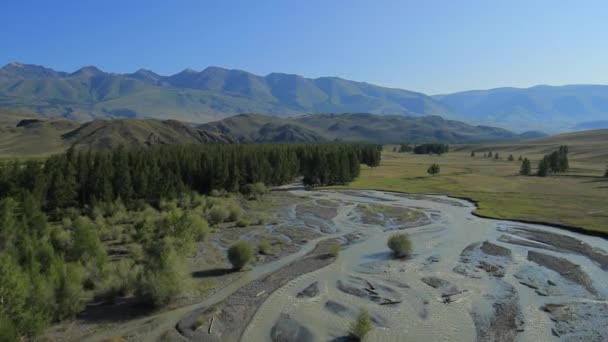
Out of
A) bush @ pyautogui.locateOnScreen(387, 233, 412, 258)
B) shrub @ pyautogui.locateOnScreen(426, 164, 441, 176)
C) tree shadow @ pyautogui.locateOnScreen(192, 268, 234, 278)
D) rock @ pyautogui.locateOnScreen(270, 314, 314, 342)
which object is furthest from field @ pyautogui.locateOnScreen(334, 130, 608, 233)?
rock @ pyautogui.locateOnScreen(270, 314, 314, 342)

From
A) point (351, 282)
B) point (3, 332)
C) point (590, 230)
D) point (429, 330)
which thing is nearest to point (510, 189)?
point (590, 230)

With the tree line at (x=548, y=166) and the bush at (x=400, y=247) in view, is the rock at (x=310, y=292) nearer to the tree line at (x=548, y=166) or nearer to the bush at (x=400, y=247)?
the bush at (x=400, y=247)

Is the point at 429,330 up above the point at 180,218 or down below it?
below

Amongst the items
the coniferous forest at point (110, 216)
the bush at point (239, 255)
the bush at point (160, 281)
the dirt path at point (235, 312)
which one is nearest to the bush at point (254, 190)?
the coniferous forest at point (110, 216)

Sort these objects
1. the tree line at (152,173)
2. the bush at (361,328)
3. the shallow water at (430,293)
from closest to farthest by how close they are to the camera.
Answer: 1. the bush at (361,328)
2. the shallow water at (430,293)
3. the tree line at (152,173)

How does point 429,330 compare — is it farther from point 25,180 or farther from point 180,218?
point 25,180

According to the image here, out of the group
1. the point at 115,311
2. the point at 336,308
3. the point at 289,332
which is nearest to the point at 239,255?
the point at 336,308
